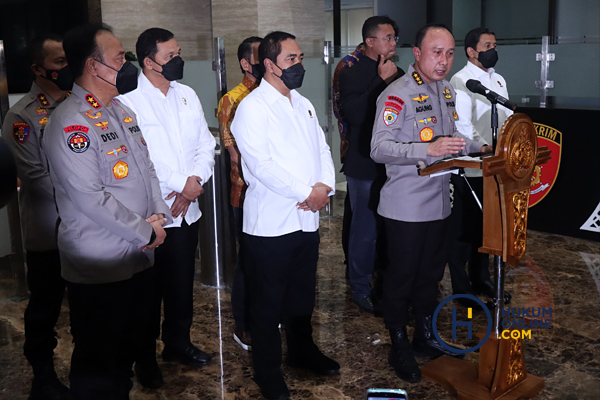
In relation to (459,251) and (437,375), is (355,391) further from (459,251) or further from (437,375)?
(459,251)

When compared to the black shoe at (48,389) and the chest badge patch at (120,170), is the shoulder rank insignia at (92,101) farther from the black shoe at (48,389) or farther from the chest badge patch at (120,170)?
the black shoe at (48,389)

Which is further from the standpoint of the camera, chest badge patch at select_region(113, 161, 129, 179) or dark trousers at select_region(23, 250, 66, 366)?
dark trousers at select_region(23, 250, 66, 366)

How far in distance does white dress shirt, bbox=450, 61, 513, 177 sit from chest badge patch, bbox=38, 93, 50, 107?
207 centimetres

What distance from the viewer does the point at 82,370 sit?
2.14m

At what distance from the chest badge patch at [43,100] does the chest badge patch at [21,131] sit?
118mm

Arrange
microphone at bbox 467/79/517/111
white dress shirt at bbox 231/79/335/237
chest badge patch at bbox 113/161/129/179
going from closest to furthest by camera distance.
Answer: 1. chest badge patch at bbox 113/161/129/179
2. microphone at bbox 467/79/517/111
3. white dress shirt at bbox 231/79/335/237

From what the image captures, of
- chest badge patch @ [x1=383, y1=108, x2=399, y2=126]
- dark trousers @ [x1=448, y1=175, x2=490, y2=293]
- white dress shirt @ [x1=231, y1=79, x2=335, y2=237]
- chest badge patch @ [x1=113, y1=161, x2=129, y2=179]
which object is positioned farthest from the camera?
dark trousers @ [x1=448, y1=175, x2=490, y2=293]

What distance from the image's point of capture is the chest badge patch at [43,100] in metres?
2.66

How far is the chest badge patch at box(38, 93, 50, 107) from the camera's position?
2.66 m

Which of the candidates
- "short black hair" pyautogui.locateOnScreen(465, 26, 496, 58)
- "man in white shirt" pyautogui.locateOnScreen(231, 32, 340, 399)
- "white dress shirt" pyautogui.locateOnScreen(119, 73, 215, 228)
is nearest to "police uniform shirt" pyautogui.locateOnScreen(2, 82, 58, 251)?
"white dress shirt" pyautogui.locateOnScreen(119, 73, 215, 228)

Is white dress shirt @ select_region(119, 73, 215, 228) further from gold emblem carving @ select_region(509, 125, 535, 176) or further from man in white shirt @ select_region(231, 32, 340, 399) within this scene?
gold emblem carving @ select_region(509, 125, 535, 176)

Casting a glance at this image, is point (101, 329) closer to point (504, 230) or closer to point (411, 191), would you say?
point (411, 191)

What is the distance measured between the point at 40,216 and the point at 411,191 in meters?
1.56

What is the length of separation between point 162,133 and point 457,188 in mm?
1668
